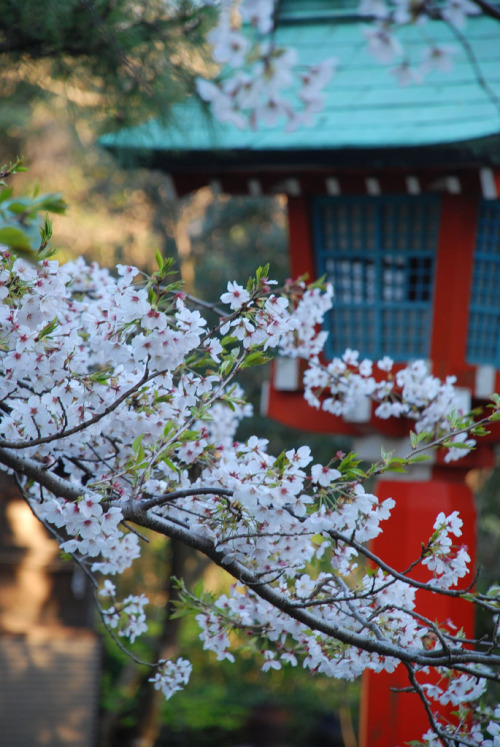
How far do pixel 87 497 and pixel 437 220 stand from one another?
7.06 ft

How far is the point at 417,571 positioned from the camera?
2.83 meters

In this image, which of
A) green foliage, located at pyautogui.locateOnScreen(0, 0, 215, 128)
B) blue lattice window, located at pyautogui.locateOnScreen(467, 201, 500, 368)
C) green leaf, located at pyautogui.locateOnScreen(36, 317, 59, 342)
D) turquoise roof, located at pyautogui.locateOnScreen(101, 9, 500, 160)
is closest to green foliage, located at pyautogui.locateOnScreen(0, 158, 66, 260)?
green leaf, located at pyautogui.locateOnScreen(36, 317, 59, 342)

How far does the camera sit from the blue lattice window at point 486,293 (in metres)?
3.10

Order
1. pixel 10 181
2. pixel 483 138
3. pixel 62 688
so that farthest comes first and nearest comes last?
pixel 10 181 → pixel 62 688 → pixel 483 138

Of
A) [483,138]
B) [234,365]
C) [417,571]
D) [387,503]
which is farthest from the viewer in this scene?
[417,571]

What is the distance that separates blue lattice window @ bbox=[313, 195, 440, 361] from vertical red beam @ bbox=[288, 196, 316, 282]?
0.04 metres

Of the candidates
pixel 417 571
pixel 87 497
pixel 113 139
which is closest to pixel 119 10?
pixel 113 139

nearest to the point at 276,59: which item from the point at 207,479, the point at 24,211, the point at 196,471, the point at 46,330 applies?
the point at 24,211

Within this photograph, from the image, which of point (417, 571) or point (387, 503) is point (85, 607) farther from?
point (387, 503)

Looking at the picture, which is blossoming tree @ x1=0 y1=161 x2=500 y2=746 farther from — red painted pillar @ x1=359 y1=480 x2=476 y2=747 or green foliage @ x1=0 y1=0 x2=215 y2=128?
green foliage @ x1=0 y1=0 x2=215 y2=128

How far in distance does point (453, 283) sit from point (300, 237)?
0.68 m

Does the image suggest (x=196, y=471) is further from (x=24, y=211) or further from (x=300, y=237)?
(x=300, y=237)

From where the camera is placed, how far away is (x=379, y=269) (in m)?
3.13

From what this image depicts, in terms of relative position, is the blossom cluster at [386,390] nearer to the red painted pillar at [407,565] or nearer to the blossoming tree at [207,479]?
the blossoming tree at [207,479]
